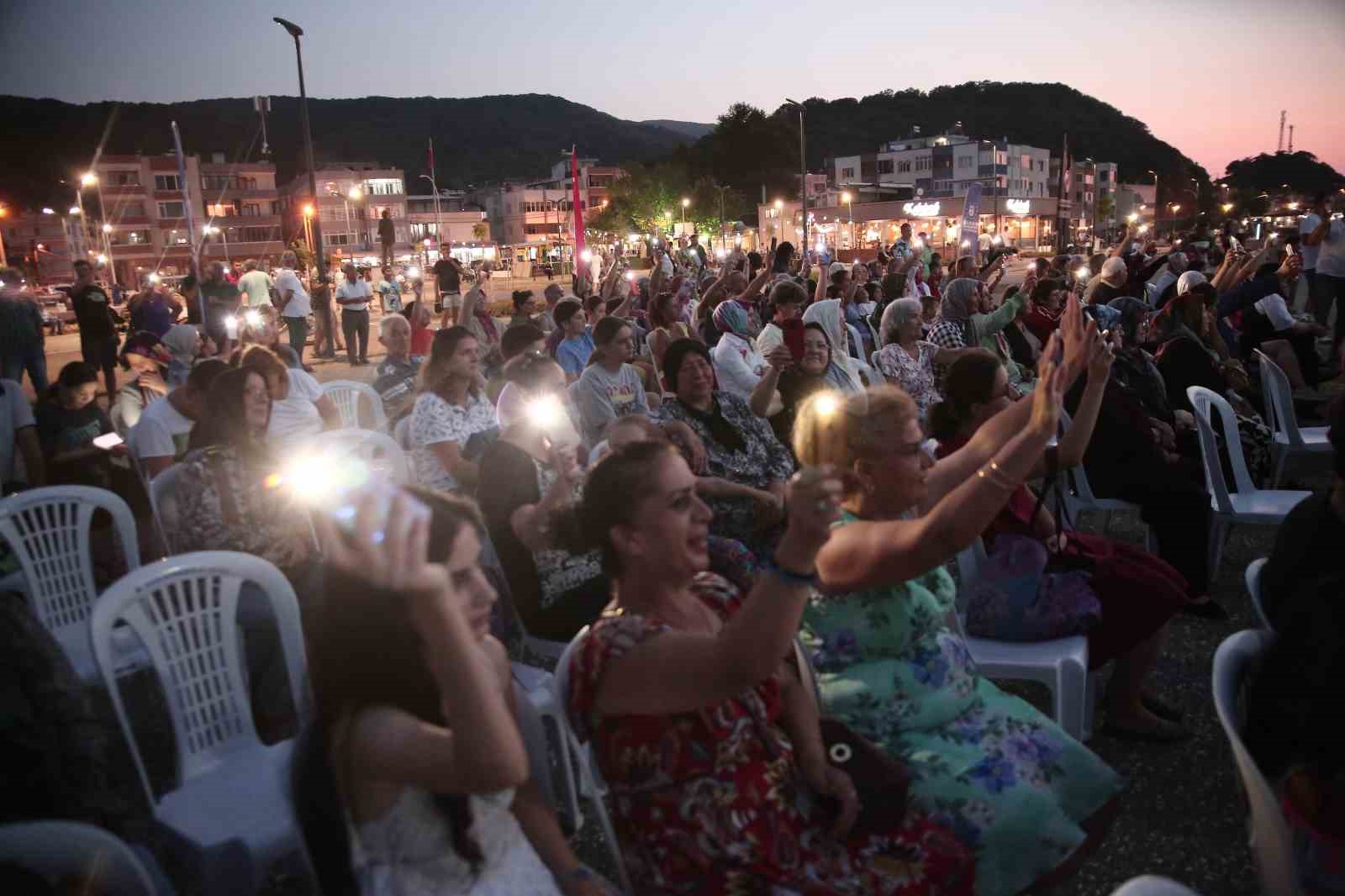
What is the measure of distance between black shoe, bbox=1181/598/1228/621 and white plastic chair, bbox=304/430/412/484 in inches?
157

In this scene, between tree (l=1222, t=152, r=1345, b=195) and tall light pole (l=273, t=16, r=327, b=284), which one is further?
tree (l=1222, t=152, r=1345, b=195)

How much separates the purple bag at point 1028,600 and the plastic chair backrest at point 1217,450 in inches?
73.5

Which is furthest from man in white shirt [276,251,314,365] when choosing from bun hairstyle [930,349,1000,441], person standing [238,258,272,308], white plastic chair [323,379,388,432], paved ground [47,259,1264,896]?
paved ground [47,259,1264,896]

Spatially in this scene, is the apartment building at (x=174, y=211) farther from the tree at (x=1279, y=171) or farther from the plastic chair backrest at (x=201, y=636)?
the tree at (x=1279, y=171)

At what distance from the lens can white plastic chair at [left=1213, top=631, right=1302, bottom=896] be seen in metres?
1.68

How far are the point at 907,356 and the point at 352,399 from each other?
166 inches

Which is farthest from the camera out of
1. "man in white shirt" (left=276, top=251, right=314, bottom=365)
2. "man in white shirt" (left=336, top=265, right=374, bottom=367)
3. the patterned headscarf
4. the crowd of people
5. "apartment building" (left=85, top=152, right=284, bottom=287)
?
"apartment building" (left=85, top=152, right=284, bottom=287)

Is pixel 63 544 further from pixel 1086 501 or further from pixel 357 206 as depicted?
pixel 357 206

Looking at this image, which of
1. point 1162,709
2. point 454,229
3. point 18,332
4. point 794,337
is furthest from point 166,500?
point 454,229

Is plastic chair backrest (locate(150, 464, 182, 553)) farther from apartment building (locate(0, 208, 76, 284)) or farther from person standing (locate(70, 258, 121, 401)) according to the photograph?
apartment building (locate(0, 208, 76, 284))

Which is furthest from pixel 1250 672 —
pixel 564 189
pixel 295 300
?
pixel 564 189

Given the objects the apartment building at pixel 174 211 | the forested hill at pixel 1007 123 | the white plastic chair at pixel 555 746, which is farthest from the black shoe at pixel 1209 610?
the forested hill at pixel 1007 123

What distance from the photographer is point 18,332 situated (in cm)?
945

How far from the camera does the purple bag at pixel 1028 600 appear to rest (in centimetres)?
306
